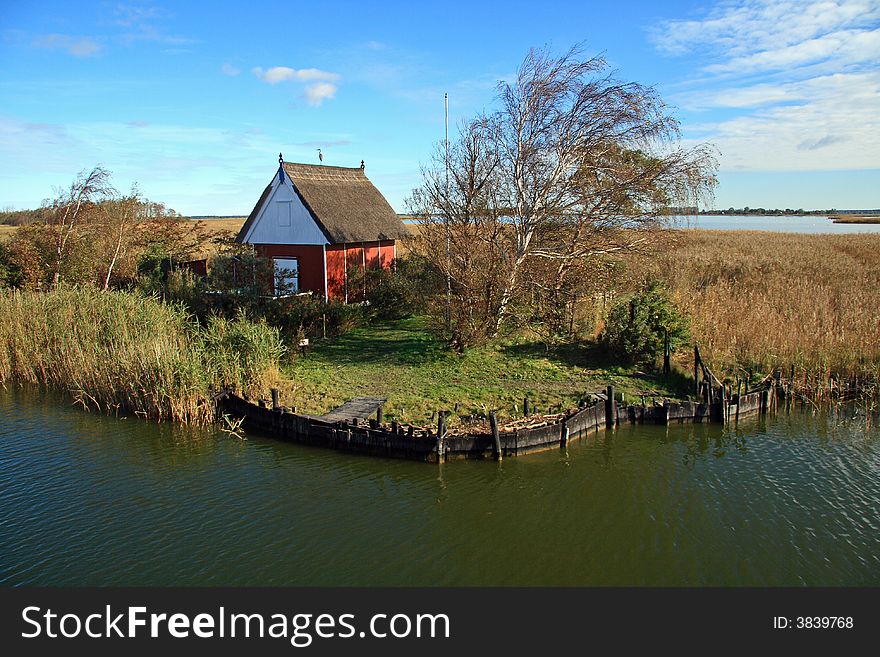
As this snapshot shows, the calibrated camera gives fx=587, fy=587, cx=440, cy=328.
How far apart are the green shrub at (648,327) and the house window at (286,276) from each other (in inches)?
522

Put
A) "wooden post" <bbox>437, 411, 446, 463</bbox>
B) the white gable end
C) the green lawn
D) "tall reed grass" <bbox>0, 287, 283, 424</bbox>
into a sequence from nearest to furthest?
1. "wooden post" <bbox>437, 411, 446, 463</bbox>
2. the green lawn
3. "tall reed grass" <bbox>0, 287, 283, 424</bbox>
4. the white gable end

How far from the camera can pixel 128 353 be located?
16844mm

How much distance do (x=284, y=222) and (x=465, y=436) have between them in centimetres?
1641

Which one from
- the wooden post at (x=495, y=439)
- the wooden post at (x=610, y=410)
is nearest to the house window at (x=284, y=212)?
the wooden post at (x=495, y=439)

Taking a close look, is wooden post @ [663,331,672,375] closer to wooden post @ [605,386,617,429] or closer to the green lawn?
the green lawn

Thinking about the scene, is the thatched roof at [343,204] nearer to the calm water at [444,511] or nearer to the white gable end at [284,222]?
the white gable end at [284,222]

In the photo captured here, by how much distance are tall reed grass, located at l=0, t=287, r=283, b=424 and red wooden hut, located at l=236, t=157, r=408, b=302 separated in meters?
6.16

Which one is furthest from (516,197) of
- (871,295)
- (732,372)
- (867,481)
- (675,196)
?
(871,295)

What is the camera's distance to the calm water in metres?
9.30

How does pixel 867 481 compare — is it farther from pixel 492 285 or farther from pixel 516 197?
pixel 516 197

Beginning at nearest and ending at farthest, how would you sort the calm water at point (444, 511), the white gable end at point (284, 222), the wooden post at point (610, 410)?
1. the calm water at point (444, 511)
2. the wooden post at point (610, 410)
3. the white gable end at point (284, 222)

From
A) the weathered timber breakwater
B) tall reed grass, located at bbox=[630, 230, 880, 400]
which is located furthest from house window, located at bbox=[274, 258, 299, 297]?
tall reed grass, located at bbox=[630, 230, 880, 400]

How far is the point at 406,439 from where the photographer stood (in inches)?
525

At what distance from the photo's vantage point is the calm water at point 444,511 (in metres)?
9.30
